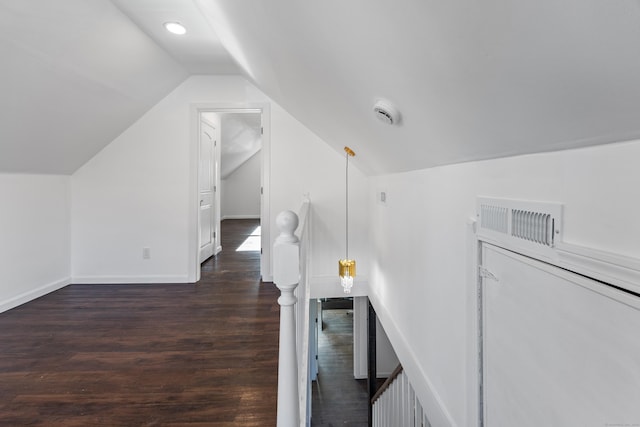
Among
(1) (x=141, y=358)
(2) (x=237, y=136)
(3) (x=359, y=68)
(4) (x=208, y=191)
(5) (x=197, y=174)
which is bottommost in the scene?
(1) (x=141, y=358)

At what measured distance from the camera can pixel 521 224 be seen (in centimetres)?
114

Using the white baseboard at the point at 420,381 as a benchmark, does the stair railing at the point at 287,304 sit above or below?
above

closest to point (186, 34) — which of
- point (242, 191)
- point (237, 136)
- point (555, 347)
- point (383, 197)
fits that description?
point (383, 197)

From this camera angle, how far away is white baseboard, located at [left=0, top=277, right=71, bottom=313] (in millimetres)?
2770

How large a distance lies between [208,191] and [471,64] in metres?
4.00

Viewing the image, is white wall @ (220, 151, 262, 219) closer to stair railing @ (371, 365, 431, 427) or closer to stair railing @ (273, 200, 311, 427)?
stair railing @ (371, 365, 431, 427)

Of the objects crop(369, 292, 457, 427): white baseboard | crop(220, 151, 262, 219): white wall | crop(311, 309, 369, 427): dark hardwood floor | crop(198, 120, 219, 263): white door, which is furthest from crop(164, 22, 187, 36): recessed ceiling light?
crop(220, 151, 262, 219): white wall

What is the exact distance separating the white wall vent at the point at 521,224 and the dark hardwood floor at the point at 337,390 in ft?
13.8

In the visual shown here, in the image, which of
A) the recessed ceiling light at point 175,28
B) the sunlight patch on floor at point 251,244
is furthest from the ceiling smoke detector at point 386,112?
the sunlight patch on floor at point 251,244

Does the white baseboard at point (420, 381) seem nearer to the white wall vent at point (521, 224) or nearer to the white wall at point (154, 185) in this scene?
the white wall vent at point (521, 224)

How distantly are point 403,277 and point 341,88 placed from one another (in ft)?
4.94

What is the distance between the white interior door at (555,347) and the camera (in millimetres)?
770

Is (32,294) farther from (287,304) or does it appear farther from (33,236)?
(287,304)

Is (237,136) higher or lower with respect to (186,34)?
higher
